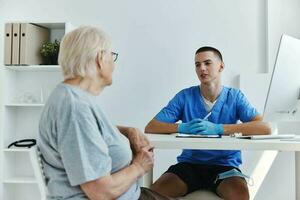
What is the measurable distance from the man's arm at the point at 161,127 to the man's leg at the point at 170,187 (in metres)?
0.25

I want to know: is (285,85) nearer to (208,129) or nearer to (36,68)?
(208,129)

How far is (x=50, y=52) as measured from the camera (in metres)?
3.36

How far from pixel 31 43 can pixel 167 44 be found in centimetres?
108

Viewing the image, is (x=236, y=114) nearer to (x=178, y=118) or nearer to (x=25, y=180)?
(x=178, y=118)

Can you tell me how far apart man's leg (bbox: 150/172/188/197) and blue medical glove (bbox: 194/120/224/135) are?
28cm

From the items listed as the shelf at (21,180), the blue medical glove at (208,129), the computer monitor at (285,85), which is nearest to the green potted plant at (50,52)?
the shelf at (21,180)

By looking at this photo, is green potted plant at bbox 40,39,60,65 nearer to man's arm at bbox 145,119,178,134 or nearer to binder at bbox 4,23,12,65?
binder at bbox 4,23,12,65

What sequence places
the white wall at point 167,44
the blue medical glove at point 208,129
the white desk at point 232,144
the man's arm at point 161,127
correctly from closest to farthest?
the white desk at point 232,144 < the blue medical glove at point 208,129 < the man's arm at point 161,127 < the white wall at point 167,44

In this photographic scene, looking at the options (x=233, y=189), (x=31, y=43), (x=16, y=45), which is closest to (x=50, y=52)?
(x=31, y=43)

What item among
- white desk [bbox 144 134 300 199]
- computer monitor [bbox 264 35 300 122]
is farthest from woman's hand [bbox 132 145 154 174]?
computer monitor [bbox 264 35 300 122]

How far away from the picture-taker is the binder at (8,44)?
3.30 metres

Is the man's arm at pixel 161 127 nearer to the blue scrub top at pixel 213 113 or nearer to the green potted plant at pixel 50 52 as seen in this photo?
the blue scrub top at pixel 213 113

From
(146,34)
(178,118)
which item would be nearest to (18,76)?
(146,34)

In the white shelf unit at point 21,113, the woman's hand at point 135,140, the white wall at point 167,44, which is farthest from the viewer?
the white shelf unit at point 21,113
